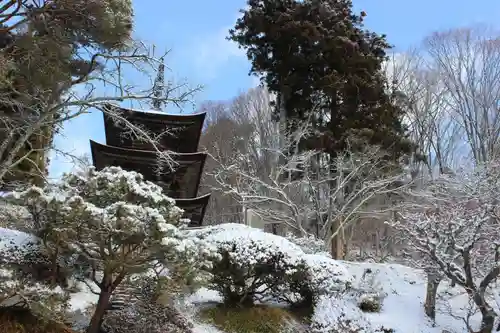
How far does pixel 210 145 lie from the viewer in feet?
72.1

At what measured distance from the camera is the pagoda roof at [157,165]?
1235 cm

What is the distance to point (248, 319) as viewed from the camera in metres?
8.37

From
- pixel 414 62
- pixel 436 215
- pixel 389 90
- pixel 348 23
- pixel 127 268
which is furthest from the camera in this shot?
pixel 414 62

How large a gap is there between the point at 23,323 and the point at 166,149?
22.5 feet

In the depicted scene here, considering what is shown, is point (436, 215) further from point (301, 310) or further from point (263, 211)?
point (263, 211)

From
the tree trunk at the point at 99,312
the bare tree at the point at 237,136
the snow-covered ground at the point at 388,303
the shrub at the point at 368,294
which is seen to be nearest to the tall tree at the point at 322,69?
the bare tree at the point at 237,136

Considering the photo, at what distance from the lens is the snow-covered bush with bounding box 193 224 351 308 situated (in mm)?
8258

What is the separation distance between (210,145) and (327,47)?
7618 millimetres

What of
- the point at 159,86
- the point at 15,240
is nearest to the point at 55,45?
the point at 159,86

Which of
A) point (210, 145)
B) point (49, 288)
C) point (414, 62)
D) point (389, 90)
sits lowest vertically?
point (49, 288)

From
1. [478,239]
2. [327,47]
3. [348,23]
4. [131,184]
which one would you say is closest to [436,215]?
[478,239]

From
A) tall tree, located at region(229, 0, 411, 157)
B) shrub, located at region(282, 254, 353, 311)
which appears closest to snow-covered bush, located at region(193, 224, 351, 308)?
shrub, located at region(282, 254, 353, 311)

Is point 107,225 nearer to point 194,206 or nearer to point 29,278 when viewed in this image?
point 29,278

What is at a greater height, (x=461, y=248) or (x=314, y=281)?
(x=461, y=248)
